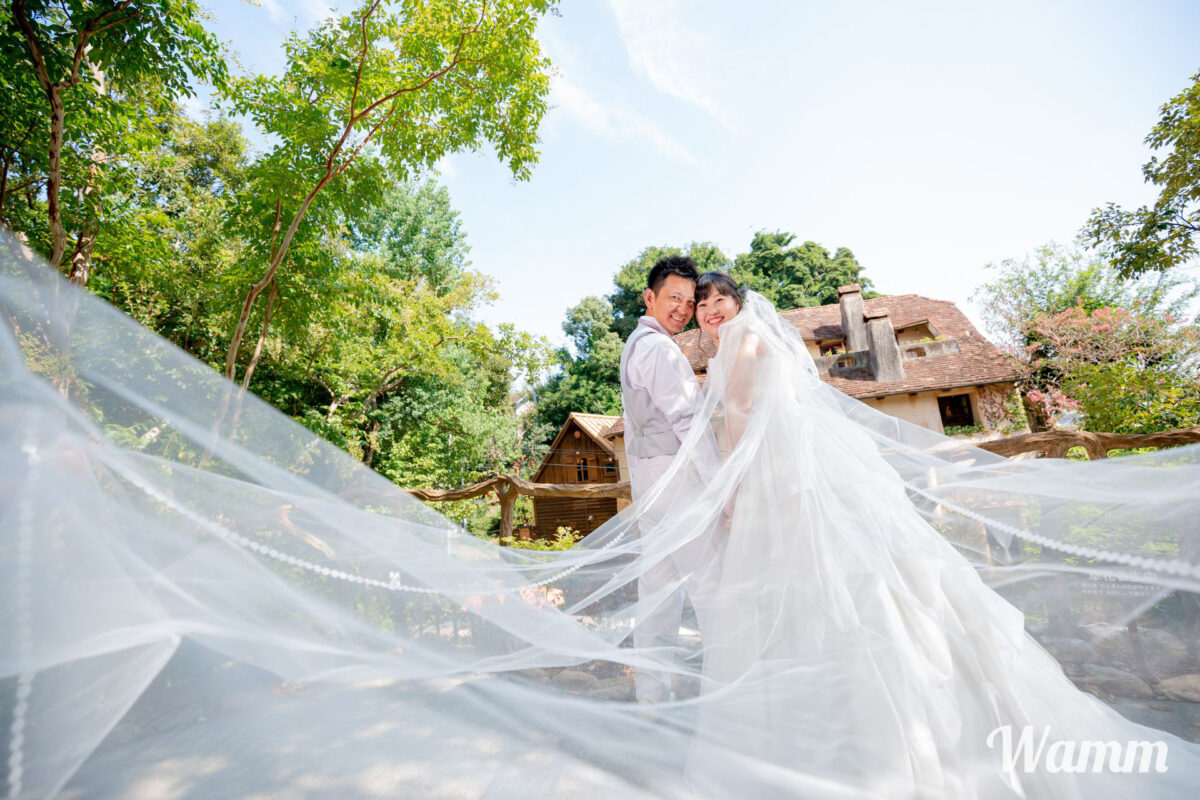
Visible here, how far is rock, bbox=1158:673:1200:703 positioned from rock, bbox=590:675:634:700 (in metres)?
1.76

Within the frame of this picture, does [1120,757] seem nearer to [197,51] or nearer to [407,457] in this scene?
[197,51]

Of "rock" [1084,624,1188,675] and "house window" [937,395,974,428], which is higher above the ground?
"house window" [937,395,974,428]

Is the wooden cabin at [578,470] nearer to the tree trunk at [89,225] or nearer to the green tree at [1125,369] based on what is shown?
the green tree at [1125,369]

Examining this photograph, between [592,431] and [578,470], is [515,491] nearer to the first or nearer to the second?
[592,431]

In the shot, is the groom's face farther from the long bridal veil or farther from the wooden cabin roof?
the wooden cabin roof

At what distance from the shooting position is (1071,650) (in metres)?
1.73

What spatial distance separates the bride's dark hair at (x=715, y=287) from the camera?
2432 mm

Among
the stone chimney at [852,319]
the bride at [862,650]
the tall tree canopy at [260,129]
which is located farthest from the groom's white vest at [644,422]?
the stone chimney at [852,319]

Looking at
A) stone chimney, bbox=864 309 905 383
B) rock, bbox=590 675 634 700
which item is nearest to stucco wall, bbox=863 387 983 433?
stone chimney, bbox=864 309 905 383

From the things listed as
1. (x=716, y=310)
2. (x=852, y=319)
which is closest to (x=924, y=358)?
(x=852, y=319)

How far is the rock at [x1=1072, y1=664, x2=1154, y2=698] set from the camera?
66.2 inches

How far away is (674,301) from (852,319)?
13180 mm

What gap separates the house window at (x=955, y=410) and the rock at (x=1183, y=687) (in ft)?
38.9

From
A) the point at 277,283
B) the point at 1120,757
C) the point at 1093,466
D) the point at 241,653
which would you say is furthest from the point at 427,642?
the point at 277,283
